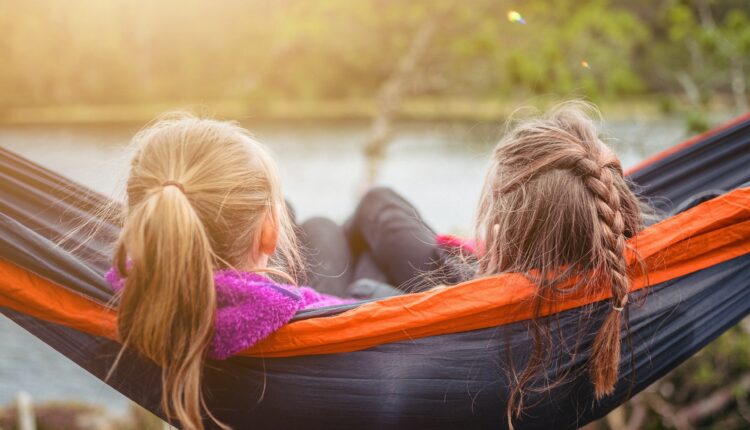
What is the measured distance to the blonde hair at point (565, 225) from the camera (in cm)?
113

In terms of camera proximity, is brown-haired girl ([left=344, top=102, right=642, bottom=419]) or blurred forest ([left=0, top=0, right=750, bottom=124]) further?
blurred forest ([left=0, top=0, right=750, bottom=124])

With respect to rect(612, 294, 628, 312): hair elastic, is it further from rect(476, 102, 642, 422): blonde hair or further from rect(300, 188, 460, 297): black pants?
rect(300, 188, 460, 297): black pants

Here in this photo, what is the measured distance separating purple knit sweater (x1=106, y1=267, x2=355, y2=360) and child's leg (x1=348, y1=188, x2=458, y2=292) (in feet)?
1.75

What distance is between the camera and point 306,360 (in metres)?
1.14

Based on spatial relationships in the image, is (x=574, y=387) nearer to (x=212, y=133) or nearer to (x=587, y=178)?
(x=587, y=178)

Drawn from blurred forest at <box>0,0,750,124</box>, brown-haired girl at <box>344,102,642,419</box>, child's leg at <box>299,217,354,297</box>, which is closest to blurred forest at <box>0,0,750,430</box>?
blurred forest at <box>0,0,750,124</box>

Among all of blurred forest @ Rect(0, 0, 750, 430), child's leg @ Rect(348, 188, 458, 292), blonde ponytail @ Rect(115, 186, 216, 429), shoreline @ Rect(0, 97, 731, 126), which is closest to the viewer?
blonde ponytail @ Rect(115, 186, 216, 429)

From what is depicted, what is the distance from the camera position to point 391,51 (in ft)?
16.6

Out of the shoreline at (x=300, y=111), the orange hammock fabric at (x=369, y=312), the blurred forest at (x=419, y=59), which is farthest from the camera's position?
the shoreline at (x=300, y=111)

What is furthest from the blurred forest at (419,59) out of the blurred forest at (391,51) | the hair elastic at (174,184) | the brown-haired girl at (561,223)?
the hair elastic at (174,184)

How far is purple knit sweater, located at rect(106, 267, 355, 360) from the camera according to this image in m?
1.07

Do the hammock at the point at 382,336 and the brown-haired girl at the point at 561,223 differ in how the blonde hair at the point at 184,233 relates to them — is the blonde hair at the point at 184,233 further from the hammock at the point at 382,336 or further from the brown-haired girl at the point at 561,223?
the brown-haired girl at the point at 561,223

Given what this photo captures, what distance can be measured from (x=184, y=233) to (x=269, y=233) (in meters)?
0.20

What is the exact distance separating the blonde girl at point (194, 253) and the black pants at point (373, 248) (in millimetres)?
493
